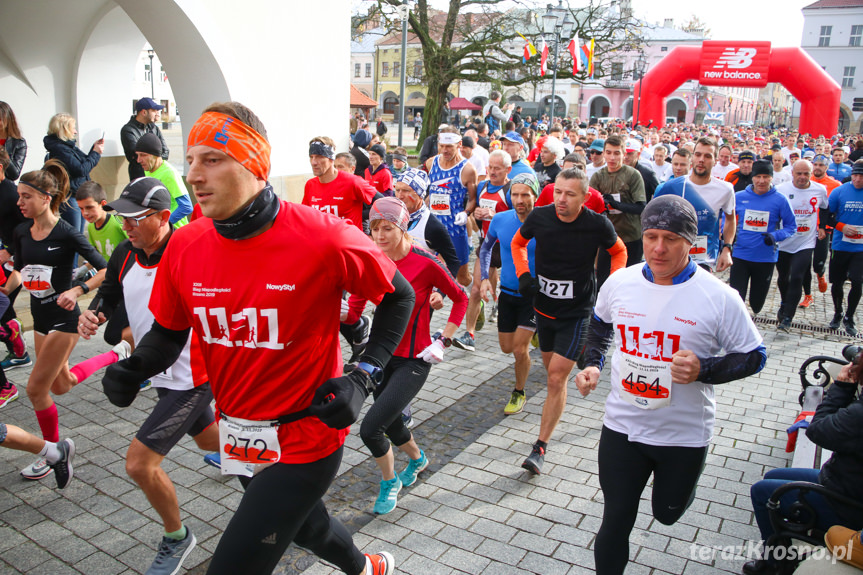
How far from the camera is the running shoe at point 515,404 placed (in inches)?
227

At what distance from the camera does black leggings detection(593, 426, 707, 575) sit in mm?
3100

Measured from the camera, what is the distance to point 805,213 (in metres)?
8.75

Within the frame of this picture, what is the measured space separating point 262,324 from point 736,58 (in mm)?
33126

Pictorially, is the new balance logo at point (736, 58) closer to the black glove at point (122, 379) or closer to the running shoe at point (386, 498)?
the running shoe at point (386, 498)

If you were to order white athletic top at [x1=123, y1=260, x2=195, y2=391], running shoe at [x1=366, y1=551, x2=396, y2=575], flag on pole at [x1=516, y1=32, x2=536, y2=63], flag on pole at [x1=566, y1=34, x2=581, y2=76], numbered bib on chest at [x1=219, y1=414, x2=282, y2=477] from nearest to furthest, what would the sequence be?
1. numbered bib on chest at [x1=219, y1=414, x2=282, y2=477]
2. running shoe at [x1=366, y1=551, x2=396, y2=575]
3. white athletic top at [x1=123, y1=260, x2=195, y2=391]
4. flag on pole at [x1=566, y1=34, x2=581, y2=76]
5. flag on pole at [x1=516, y1=32, x2=536, y2=63]

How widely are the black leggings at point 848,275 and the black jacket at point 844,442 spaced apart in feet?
22.0

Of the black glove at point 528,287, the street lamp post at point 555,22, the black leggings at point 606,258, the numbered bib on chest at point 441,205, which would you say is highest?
the street lamp post at point 555,22

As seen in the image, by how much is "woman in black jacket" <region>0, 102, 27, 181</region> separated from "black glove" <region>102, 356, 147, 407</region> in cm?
530

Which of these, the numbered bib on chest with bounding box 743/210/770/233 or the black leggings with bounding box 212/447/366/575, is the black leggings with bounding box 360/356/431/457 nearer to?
the black leggings with bounding box 212/447/366/575

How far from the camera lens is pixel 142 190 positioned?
368cm

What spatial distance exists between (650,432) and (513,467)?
1836mm

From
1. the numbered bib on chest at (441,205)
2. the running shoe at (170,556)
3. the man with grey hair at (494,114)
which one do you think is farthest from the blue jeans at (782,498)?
the man with grey hair at (494,114)

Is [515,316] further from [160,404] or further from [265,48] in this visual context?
[265,48]

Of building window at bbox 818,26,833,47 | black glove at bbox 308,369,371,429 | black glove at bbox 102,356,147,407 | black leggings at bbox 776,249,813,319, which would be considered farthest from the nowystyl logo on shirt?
building window at bbox 818,26,833,47
